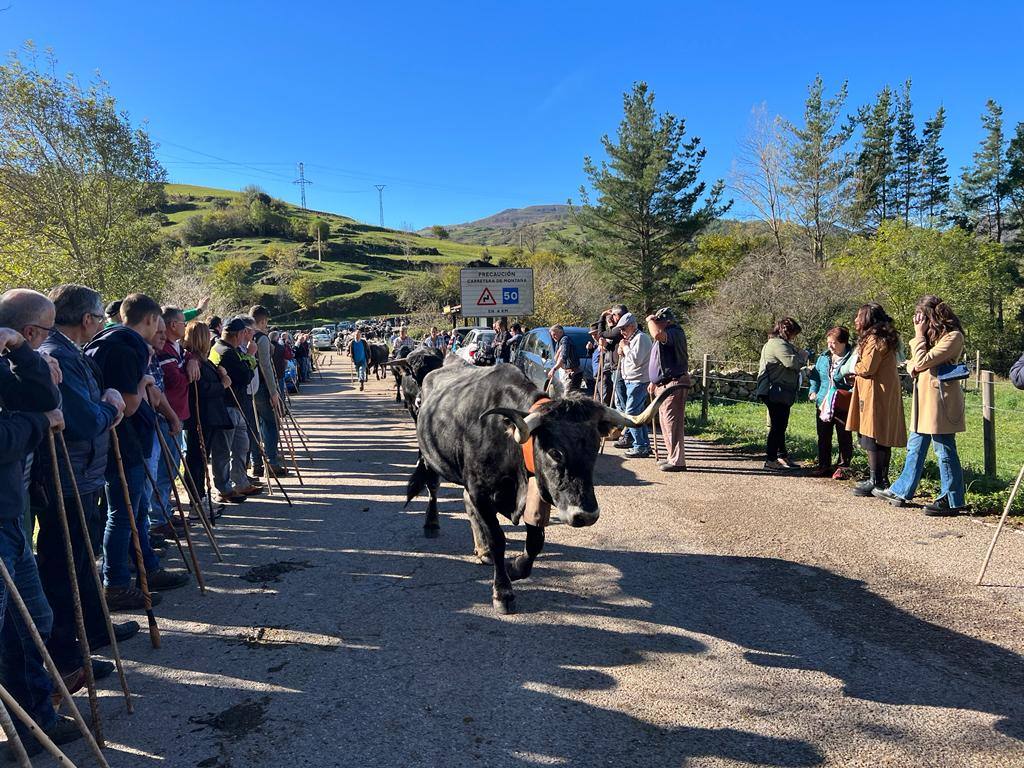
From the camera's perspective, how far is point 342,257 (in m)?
102

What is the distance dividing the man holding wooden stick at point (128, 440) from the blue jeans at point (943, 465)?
22.2 ft

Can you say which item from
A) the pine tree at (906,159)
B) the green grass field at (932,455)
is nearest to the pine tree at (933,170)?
the pine tree at (906,159)

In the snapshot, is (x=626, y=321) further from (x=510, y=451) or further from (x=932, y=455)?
(x=510, y=451)

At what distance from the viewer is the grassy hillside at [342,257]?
79.0 m

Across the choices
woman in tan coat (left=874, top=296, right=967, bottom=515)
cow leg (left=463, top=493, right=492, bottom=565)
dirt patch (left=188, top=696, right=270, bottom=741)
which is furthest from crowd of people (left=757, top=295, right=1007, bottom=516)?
dirt patch (left=188, top=696, right=270, bottom=741)

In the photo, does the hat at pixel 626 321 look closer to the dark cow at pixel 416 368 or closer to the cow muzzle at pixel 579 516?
the dark cow at pixel 416 368

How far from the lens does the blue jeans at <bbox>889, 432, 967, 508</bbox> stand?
580 centimetres

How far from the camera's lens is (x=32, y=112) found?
1506 centimetres

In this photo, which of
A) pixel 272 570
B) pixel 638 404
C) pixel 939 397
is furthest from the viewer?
pixel 638 404

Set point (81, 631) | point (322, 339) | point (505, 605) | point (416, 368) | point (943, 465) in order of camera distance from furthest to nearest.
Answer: point (322, 339) → point (416, 368) → point (943, 465) → point (505, 605) → point (81, 631)

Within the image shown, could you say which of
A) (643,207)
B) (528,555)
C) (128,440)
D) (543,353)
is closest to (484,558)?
(528,555)

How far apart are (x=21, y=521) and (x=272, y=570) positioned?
2410 mm

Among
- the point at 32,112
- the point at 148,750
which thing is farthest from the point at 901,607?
the point at 32,112

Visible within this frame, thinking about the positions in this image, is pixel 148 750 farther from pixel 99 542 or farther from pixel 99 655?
pixel 99 542
